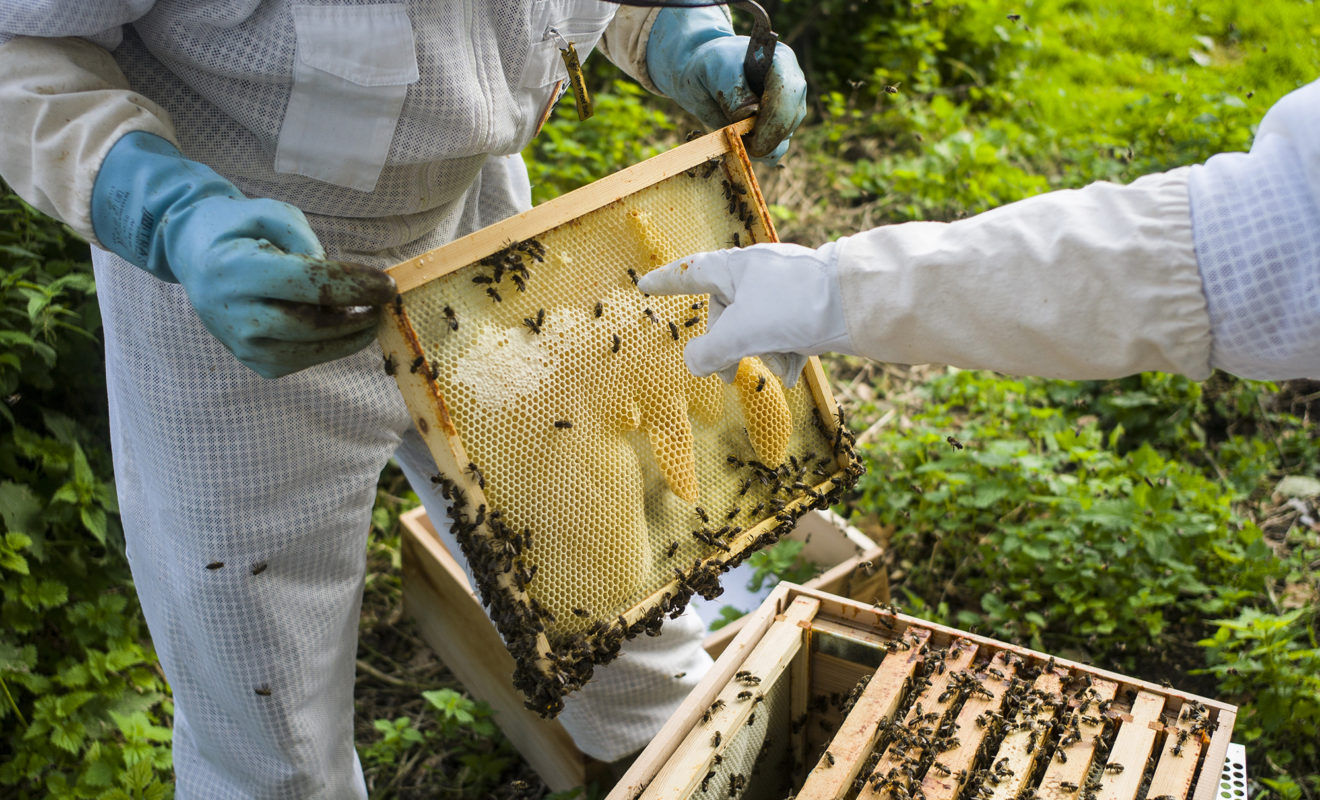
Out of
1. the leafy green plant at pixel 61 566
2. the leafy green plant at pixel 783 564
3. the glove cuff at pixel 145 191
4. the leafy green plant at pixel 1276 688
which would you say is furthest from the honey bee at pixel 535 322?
the leafy green plant at pixel 1276 688

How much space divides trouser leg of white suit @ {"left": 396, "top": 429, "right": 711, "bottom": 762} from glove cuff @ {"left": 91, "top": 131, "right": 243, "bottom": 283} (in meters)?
1.15

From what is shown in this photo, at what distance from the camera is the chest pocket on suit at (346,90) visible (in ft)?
6.73

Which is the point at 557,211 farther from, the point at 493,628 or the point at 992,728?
the point at 493,628

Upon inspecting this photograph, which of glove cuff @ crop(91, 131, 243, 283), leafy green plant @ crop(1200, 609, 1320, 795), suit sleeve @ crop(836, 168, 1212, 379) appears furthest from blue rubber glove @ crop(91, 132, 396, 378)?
leafy green plant @ crop(1200, 609, 1320, 795)

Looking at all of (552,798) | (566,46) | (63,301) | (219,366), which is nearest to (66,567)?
(63,301)

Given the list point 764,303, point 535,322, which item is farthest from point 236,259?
point 764,303

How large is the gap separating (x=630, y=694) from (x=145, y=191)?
2004mm

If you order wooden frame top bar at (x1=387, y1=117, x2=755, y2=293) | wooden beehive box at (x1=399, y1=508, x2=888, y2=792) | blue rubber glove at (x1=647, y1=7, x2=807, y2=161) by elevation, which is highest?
blue rubber glove at (x1=647, y1=7, x2=807, y2=161)

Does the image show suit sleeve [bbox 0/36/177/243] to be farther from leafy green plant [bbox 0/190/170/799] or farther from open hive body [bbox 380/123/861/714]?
leafy green plant [bbox 0/190/170/799]

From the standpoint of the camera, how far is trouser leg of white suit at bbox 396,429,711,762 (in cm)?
304

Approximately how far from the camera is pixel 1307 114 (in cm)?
154

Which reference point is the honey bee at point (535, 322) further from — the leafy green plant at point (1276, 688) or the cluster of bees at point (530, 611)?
the leafy green plant at point (1276, 688)

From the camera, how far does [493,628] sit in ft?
10.7

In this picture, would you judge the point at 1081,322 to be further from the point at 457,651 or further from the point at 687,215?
the point at 457,651
